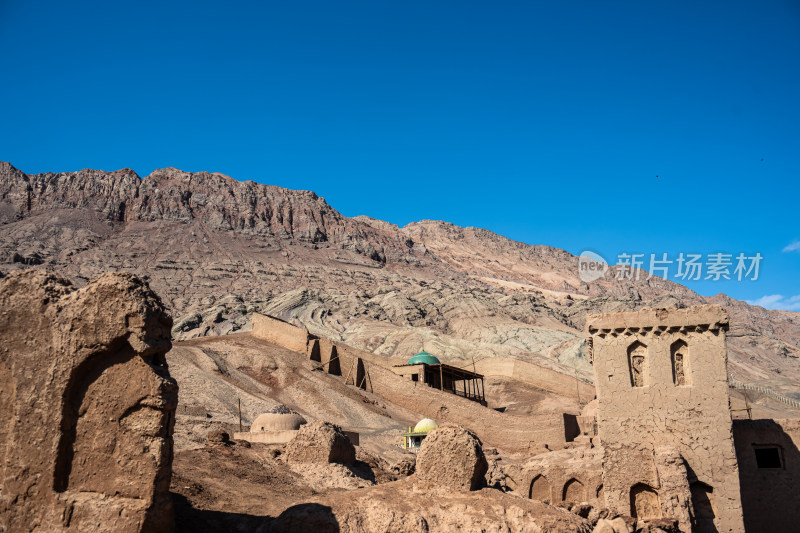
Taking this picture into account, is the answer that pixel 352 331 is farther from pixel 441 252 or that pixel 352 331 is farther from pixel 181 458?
pixel 441 252

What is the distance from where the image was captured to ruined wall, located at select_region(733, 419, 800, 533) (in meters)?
15.1

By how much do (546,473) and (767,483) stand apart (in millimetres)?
5300

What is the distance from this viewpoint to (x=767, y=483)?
15.3 metres

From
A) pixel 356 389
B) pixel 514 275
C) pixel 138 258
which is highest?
pixel 514 275

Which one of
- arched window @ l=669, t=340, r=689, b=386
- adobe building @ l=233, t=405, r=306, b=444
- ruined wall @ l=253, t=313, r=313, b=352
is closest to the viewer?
arched window @ l=669, t=340, r=689, b=386

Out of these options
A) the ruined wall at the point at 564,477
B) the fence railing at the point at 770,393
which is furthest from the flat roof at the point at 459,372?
the ruined wall at the point at 564,477

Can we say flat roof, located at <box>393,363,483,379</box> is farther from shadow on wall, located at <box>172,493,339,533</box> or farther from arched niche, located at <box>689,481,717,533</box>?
shadow on wall, located at <box>172,493,339,533</box>

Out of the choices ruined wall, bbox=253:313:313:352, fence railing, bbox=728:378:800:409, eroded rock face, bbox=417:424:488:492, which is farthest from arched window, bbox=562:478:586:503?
fence railing, bbox=728:378:800:409

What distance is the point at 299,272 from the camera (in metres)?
89.6

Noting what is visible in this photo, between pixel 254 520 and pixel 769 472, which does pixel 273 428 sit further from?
pixel 769 472

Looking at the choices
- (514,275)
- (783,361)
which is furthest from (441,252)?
(783,361)

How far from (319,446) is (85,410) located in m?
7.69

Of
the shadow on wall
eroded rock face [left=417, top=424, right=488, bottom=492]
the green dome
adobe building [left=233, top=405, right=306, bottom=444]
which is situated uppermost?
the green dome

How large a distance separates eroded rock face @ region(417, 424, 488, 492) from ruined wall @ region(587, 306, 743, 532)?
19.7 ft
